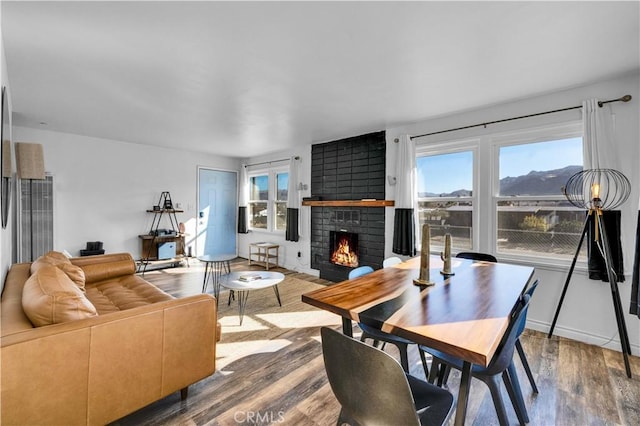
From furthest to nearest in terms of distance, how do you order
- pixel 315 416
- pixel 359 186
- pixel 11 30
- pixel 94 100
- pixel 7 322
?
pixel 359 186, pixel 94 100, pixel 11 30, pixel 315 416, pixel 7 322

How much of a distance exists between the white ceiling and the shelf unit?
2.27 metres

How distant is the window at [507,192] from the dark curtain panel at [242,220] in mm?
4229

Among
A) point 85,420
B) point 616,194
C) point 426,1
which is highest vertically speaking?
point 426,1

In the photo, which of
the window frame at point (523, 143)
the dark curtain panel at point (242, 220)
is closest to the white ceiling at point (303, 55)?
the window frame at point (523, 143)

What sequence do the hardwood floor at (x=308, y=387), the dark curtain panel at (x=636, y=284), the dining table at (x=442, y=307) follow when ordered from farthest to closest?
1. the dark curtain panel at (x=636, y=284)
2. the hardwood floor at (x=308, y=387)
3. the dining table at (x=442, y=307)

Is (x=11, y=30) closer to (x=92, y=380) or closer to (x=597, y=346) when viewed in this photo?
(x=92, y=380)

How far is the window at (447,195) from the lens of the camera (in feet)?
11.2

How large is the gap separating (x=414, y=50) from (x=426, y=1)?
1.62 feet

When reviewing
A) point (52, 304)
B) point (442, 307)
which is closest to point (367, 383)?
point (442, 307)

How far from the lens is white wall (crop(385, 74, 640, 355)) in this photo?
241 centimetres

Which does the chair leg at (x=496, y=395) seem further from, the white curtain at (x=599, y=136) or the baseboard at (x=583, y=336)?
the white curtain at (x=599, y=136)

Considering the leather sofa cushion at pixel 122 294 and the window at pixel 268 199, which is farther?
the window at pixel 268 199

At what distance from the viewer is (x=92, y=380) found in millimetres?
1378

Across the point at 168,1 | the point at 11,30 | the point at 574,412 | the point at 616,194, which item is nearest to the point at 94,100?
the point at 11,30
